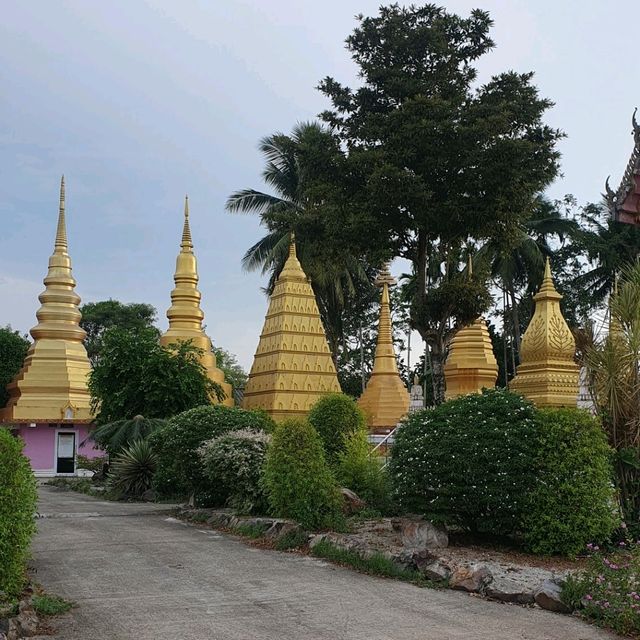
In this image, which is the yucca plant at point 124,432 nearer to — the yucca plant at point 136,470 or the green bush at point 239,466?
the yucca plant at point 136,470

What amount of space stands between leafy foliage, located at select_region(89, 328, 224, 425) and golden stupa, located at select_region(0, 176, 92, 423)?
28.1 feet

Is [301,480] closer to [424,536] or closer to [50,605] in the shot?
Result: [424,536]

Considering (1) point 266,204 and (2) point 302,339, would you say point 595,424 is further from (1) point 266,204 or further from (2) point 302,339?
(1) point 266,204

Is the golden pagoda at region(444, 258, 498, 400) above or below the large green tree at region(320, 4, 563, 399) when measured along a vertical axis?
below

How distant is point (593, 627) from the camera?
23.3ft

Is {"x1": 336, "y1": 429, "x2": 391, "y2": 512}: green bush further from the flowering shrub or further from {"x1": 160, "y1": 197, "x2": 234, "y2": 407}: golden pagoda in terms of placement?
{"x1": 160, "y1": 197, "x2": 234, "y2": 407}: golden pagoda

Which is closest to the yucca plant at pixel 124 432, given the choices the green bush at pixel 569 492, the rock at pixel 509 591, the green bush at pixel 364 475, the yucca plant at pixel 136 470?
the yucca plant at pixel 136 470

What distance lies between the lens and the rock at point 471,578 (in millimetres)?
8211

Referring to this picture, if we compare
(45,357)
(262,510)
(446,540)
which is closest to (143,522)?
(262,510)

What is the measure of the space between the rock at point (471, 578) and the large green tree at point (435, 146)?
324 inches

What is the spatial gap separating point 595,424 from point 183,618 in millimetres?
5707

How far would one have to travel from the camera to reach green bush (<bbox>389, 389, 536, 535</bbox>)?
9891 mm

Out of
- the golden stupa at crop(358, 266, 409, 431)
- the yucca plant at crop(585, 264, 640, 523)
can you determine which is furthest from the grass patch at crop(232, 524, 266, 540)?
the golden stupa at crop(358, 266, 409, 431)

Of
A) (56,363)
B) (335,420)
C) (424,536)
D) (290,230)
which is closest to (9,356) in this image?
(56,363)
